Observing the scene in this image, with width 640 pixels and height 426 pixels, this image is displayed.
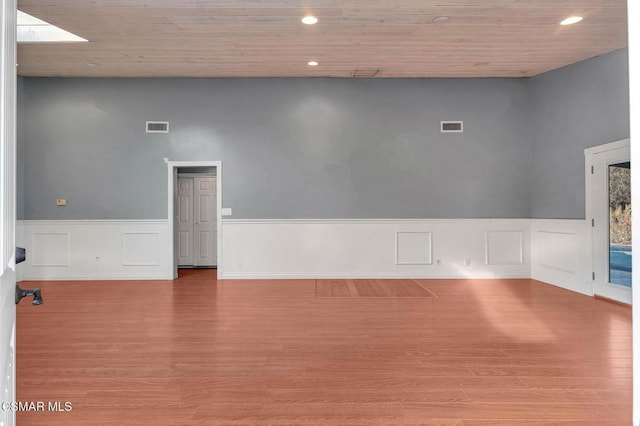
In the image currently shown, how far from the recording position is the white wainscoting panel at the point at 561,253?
17.9ft

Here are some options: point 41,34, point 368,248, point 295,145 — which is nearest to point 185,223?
point 295,145

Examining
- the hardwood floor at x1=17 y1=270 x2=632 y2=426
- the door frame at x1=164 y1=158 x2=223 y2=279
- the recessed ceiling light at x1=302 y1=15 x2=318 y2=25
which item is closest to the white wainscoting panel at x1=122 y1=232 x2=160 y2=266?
the door frame at x1=164 y1=158 x2=223 y2=279

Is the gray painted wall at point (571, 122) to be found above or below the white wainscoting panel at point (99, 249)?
above

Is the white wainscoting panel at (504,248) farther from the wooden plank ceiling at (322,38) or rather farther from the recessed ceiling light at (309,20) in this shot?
the recessed ceiling light at (309,20)

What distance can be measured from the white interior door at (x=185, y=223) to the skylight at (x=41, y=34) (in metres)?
3.65

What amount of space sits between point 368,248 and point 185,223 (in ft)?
13.5

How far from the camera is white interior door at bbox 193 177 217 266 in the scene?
821cm

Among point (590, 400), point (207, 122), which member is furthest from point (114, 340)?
point (207, 122)

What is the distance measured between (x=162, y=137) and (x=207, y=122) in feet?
2.64

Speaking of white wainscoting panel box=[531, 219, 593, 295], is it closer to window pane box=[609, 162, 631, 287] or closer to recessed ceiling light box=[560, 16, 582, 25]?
window pane box=[609, 162, 631, 287]

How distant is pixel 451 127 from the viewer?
6.54m

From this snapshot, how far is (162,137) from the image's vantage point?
6.52m

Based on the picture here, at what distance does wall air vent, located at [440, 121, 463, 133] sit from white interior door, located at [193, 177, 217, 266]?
4724 millimetres

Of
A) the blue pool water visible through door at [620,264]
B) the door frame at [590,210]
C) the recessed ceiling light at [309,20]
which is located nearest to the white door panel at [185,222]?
the recessed ceiling light at [309,20]
